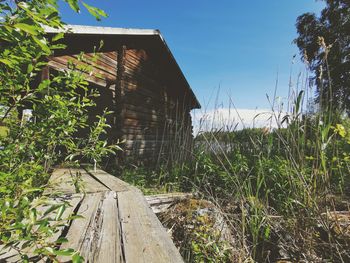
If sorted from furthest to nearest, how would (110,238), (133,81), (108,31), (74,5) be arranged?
(133,81), (108,31), (110,238), (74,5)

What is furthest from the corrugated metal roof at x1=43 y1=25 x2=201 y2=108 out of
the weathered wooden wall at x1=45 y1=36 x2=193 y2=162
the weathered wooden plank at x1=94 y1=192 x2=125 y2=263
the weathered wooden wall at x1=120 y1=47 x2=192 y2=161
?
the weathered wooden plank at x1=94 y1=192 x2=125 y2=263

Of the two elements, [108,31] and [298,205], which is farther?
[108,31]

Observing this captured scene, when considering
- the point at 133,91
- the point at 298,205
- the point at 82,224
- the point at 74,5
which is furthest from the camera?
the point at 133,91

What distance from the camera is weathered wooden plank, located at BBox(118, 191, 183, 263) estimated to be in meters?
1.29

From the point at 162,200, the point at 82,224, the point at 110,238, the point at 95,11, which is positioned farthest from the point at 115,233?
the point at 162,200

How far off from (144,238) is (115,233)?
0.17 metres

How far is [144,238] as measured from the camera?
4.89 feet

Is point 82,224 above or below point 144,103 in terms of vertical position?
below

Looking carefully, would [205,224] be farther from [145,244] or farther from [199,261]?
[145,244]

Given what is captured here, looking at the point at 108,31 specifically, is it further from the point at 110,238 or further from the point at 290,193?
the point at 110,238

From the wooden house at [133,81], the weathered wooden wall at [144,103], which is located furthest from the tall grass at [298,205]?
the weathered wooden wall at [144,103]

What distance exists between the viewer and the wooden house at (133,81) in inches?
253

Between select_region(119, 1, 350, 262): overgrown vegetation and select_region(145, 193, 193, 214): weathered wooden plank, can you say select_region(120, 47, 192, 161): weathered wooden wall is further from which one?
select_region(145, 193, 193, 214): weathered wooden plank

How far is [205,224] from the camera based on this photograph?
3123 millimetres
